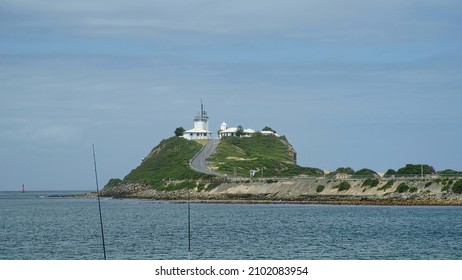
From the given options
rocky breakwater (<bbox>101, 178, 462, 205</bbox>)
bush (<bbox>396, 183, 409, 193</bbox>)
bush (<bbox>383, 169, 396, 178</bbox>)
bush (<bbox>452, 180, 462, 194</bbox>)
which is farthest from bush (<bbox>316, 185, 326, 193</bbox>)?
bush (<bbox>452, 180, 462, 194</bbox>)

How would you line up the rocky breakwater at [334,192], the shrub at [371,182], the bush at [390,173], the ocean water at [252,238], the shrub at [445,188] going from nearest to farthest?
Answer: the ocean water at [252,238], the shrub at [445,188], the rocky breakwater at [334,192], the shrub at [371,182], the bush at [390,173]

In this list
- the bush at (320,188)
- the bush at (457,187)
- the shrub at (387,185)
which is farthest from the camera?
the bush at (320,188)

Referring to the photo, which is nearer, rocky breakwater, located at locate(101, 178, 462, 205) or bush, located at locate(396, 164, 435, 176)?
rocky breakwater, located at locate(101, 178, 462, 205)

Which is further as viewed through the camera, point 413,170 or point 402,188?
point 413,170

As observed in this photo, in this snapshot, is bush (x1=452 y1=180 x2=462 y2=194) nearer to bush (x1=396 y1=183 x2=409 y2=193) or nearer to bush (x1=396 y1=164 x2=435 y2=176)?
bush (x1=396 y1=183 x2=409 y2=193)

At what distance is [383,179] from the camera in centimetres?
14338

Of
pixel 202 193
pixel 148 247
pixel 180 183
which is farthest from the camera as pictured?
pixel 180 183

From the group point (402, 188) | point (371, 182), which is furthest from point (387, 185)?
point (371, 182)

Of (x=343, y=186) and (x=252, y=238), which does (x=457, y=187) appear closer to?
(x=343, y=186)

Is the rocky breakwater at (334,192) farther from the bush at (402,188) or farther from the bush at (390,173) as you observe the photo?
the bush at (390,173)

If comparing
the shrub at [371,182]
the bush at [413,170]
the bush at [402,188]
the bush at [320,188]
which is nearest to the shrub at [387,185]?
the shrub at [371,182]
